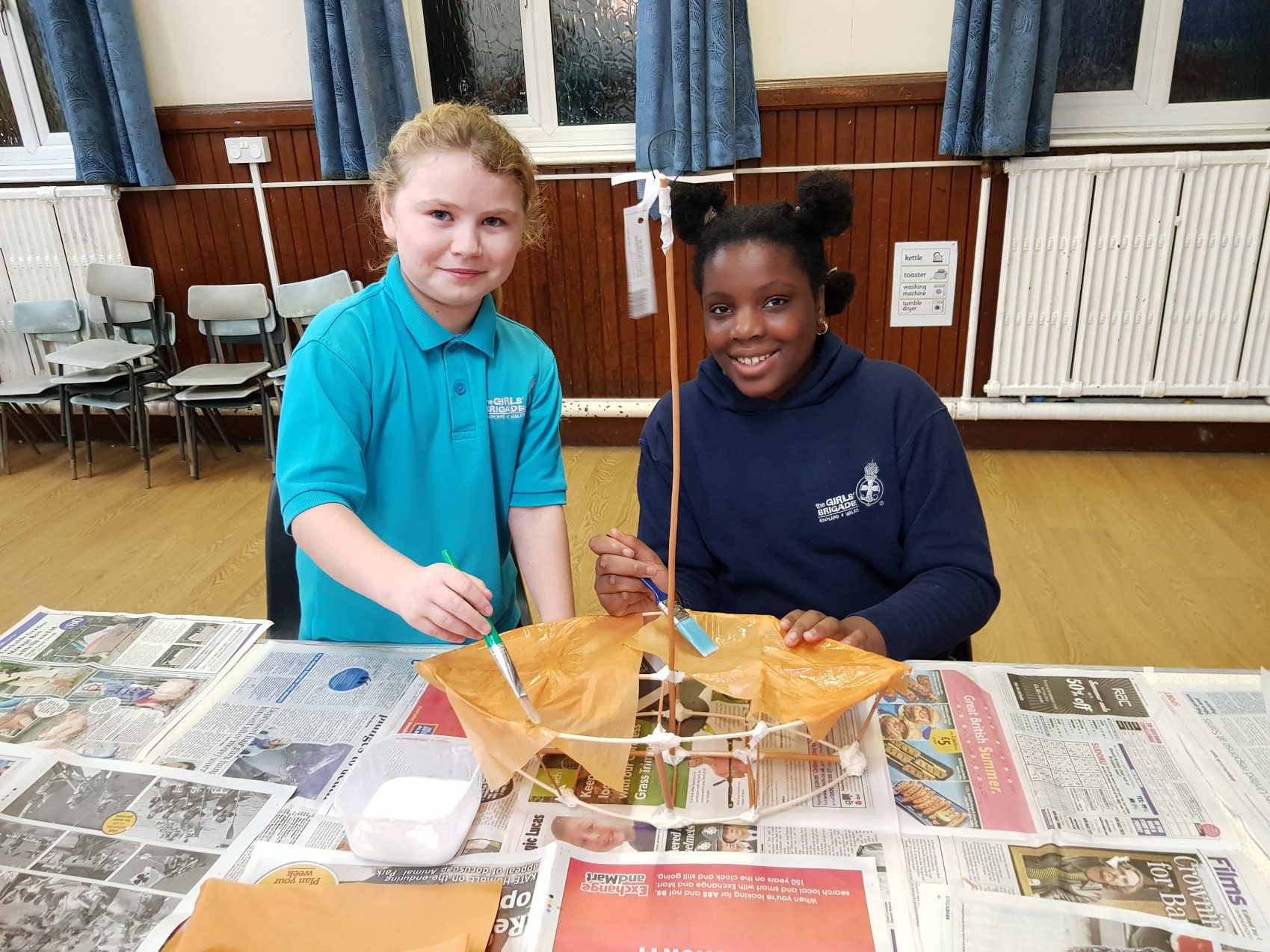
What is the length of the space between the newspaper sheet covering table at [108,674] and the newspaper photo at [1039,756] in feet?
2.42

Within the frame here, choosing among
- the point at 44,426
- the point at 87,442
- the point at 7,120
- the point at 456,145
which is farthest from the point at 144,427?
the point at 456,145

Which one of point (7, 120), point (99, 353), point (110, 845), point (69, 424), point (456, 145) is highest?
point (7, 120)

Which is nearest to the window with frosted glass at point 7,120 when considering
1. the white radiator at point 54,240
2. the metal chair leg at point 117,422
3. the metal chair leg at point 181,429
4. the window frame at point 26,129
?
the window frame at point 26,129

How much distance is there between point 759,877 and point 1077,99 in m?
3.00

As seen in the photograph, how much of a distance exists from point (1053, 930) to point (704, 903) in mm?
247

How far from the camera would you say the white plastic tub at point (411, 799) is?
2.25ft

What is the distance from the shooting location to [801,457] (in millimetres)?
1132

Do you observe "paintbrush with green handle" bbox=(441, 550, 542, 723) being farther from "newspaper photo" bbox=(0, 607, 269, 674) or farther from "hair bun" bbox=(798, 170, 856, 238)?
"hair bun" bbox=(798, 170, 856, 238)

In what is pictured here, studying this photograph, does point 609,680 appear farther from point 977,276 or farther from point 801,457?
point 977,276

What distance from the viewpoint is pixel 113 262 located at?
11.1ft

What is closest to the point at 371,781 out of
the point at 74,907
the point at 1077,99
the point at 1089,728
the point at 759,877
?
the point at 74,907

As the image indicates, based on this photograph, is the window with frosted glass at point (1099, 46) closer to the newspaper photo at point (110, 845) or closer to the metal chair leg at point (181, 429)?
the newspaper photo at point (110, 845)

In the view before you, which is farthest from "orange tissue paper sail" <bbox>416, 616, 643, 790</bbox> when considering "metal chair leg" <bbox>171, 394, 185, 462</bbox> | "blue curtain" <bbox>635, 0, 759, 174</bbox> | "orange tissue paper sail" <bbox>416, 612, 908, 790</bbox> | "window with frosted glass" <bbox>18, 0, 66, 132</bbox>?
"window with frosted glass" <bbox>18, 0, 66, 132</bbox>

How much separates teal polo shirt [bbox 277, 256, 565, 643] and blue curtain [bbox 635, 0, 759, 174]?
1704 millimetres
